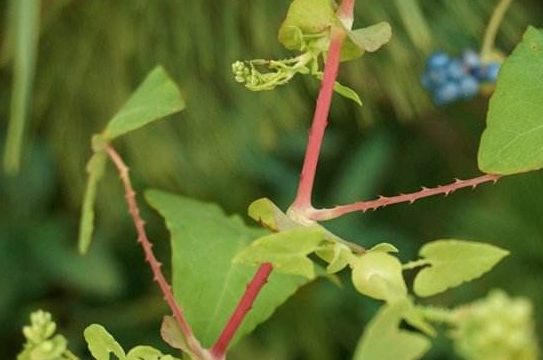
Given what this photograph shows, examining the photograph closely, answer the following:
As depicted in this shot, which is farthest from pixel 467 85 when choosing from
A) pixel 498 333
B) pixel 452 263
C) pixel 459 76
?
pixel 498 333

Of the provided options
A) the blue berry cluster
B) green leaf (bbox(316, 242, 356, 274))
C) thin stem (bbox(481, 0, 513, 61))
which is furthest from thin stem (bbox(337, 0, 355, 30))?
the blue berry cluster

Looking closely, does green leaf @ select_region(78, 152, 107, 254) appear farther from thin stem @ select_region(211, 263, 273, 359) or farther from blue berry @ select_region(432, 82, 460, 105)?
blue berry @ select_region(432, 82, 460, 105)

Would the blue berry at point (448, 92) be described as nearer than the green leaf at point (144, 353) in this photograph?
No

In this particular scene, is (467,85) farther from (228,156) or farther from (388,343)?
(388,343)

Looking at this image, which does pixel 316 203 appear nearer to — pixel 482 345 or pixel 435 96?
pixel 435 96

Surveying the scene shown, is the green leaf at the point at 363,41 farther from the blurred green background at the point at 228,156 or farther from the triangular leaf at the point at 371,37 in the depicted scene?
the blurred green background at the point at 228,156

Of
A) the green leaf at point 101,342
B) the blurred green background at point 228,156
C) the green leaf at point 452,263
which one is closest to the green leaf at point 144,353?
the green leaf at point 101,342

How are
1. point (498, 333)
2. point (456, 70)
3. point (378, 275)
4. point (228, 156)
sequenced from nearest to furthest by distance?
point (498, 333) → point (378, 275) → point (456, 70) → point (228, 156)
